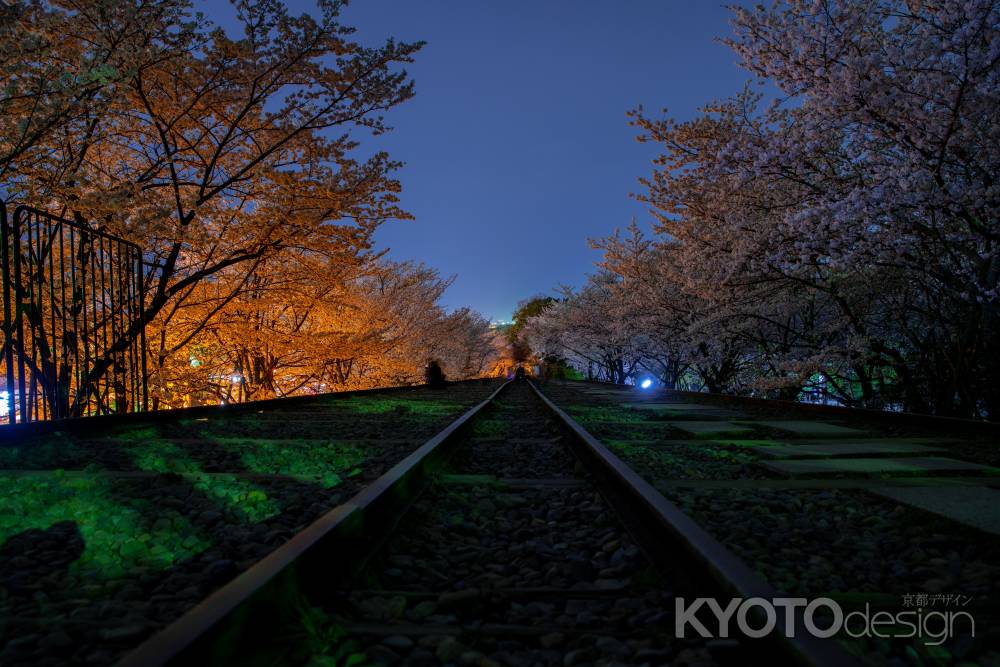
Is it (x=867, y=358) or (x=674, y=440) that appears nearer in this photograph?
(x=674, y=440)

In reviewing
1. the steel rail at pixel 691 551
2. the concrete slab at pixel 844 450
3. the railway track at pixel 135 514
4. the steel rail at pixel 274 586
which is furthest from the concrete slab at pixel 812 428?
the steel rail at pixel 274 586

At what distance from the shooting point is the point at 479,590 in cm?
186

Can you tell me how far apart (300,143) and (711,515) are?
8702 mm

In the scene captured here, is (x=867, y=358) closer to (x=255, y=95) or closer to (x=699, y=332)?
(x=699, y=332)

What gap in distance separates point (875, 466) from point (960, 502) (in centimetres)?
97

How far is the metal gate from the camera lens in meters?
5.45

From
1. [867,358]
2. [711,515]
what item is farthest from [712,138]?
[711,515]

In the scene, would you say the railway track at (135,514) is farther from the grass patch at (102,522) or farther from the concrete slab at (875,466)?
the concrete slab at (875,466)

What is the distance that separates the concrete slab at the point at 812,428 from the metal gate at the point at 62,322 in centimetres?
729

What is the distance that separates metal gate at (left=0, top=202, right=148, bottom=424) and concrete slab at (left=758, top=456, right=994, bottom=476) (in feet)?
20.6

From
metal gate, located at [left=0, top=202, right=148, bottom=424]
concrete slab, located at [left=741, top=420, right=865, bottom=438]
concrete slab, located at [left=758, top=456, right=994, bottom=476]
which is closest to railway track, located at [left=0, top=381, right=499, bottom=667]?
metal gate, located at [left=0, top=202, right=148, bottom=424]

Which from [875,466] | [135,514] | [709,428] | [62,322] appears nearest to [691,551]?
[135,514]

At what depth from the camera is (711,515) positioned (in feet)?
8.82

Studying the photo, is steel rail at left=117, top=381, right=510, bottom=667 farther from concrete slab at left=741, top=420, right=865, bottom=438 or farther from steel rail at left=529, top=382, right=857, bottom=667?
concrete slab at left=741, top=420, right=865, bottom=438
